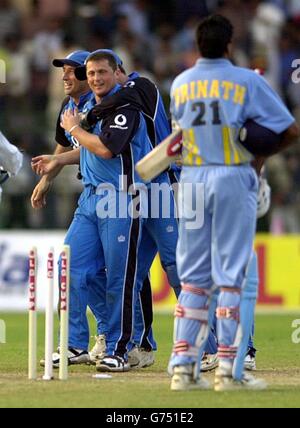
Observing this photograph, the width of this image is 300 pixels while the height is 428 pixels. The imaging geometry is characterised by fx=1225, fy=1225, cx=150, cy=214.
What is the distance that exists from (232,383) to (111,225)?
6.85 ft

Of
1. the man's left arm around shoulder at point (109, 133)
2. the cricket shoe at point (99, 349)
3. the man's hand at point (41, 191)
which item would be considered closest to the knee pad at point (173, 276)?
the cricket shoe at point (99, 349)

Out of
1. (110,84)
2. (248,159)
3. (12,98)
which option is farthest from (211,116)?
(12,98)

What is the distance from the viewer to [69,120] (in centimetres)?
948

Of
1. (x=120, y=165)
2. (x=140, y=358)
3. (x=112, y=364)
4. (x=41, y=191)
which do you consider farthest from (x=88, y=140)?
(x=140, y=358)

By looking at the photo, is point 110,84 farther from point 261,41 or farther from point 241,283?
point 261,41

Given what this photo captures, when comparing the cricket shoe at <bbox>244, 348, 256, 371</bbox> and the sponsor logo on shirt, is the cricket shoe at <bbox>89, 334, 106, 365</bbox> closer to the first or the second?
the cricket shoe at <bbox>244, 348, 256, 371</bbox>

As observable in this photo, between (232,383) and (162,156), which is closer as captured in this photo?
(232,383)

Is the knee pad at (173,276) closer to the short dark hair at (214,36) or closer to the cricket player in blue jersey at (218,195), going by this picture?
the cricket player in blue jersey at (218,195)

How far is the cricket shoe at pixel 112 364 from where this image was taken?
957 cm

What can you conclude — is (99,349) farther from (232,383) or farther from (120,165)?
(232,383)

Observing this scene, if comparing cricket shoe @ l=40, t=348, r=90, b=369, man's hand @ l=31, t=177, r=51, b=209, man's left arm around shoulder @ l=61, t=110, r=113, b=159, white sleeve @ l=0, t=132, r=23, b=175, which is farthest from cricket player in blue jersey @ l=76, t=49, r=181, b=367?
man's hand @ l=31, t=177, r=51, b=209

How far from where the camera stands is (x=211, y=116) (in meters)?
8.05

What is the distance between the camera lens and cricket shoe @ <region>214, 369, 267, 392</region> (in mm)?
8086

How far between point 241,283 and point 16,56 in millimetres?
12391
